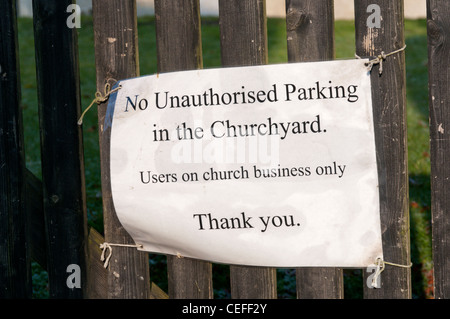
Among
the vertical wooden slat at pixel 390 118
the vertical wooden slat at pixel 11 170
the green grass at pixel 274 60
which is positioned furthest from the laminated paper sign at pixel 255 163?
the green grass at pixel 274 60

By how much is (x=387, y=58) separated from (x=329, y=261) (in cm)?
75

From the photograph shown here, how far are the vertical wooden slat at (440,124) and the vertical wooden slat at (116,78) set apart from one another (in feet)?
3.58

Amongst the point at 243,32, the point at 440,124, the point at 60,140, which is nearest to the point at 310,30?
the point at 243,32

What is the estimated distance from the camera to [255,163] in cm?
231

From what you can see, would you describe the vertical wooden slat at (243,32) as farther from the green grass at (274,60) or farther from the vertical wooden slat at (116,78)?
the green grass at (274,60)

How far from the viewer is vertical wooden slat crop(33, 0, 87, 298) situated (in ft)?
8.07

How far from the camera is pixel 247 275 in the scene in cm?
245

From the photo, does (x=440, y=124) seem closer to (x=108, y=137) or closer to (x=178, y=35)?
(x=178, y=35)

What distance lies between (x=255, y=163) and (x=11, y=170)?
990 mm

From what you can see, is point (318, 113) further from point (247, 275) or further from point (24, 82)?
point (24, 82)

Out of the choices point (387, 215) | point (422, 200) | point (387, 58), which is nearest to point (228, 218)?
point (387, 215)

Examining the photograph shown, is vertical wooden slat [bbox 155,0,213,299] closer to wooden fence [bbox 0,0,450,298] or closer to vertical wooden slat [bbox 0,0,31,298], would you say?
wooden fence [bbox 0,0,450,298]

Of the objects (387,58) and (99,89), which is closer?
(387,58)

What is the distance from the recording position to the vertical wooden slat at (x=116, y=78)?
2.45 meters
